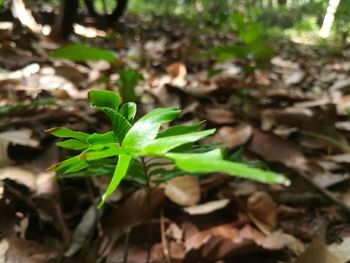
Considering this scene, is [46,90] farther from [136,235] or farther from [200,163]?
[200,163]

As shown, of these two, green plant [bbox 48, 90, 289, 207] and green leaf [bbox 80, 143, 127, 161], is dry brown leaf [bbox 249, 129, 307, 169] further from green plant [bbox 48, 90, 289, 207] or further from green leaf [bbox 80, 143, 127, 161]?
green leaf [bbox 80, 143, 127, 161]

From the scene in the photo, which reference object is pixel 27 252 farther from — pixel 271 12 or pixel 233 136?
pixel 271 12

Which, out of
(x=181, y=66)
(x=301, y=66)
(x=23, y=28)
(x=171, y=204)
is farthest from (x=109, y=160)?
(x=301, y=66)

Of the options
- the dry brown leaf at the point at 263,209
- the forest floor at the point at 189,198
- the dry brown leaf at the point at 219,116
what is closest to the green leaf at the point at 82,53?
the forest floor at the point at 189,198

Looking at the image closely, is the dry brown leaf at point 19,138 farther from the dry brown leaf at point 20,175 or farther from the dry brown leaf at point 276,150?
the dry brown leaf at point 276,150

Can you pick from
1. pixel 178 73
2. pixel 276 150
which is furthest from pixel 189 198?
pixel 178 73

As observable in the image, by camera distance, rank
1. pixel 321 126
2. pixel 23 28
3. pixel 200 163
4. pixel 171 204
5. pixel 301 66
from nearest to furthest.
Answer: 1. pixel 200 163
2. pixel 171 204
3. pixel 321 126
4. pixel 23 28
5. pixel 301 66

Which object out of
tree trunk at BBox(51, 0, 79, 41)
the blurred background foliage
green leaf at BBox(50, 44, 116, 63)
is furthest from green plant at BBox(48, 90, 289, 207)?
the blurred background foliage
